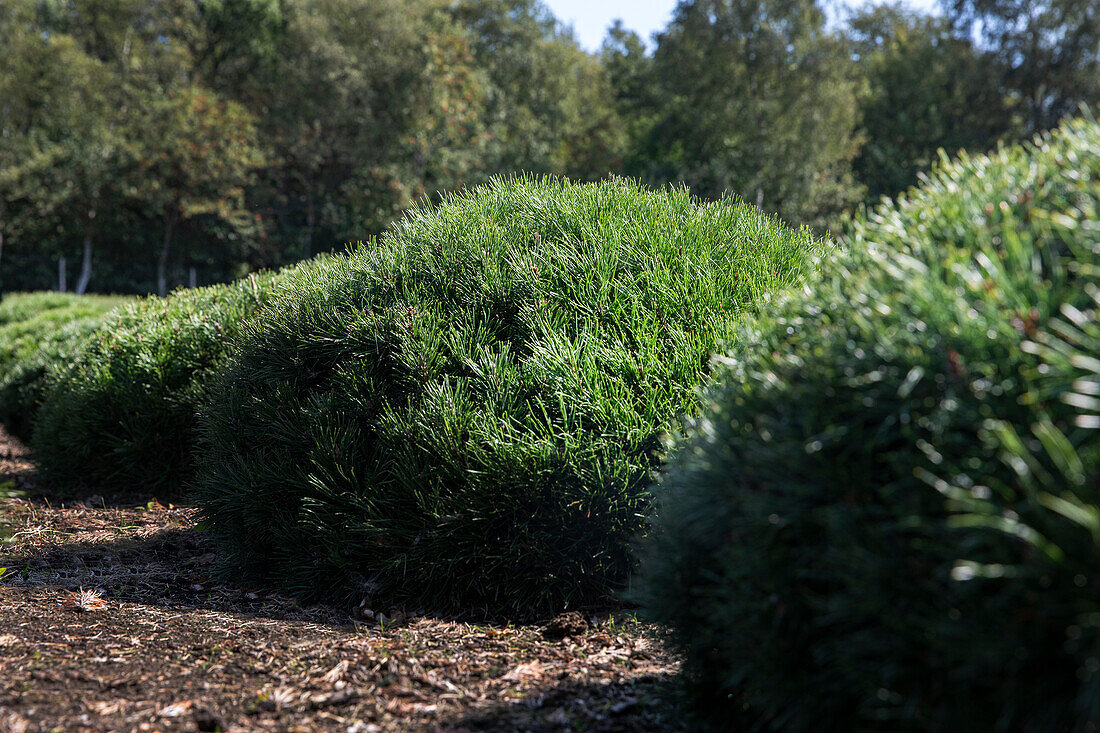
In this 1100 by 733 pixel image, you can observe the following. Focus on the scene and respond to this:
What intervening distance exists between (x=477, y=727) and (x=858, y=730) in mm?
1221

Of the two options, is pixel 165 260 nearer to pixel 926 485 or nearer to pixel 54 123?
pixel 54 123

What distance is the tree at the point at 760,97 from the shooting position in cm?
2675

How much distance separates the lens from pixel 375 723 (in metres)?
2.41

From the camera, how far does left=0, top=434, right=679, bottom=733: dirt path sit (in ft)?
8.01

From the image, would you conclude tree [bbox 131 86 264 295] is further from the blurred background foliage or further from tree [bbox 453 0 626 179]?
tree [bbox 453 0 626 179]

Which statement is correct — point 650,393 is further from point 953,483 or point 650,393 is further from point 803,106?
point 803,106

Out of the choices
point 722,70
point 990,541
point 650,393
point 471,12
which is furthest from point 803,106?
point 990,541

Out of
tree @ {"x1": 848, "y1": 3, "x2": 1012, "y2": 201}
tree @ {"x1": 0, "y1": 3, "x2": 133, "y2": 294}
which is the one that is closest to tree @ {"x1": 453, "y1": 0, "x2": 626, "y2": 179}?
tree @ {"x1": 848, "y1": 3, "x2": 1012, "y2": 201}

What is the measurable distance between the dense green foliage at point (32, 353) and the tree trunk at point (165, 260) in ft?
71.2

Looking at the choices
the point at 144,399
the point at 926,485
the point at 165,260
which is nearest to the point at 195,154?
the point at 165,260

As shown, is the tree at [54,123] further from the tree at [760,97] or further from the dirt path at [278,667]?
the dirt path at [278,667]

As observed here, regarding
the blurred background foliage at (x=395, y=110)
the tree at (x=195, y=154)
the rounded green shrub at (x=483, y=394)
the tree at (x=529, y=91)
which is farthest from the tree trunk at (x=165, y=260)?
the rounded green shrub at (x=483, y=394)

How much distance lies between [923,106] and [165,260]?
Result: 3284cm

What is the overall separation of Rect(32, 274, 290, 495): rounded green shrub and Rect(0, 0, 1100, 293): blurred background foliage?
19838mm
